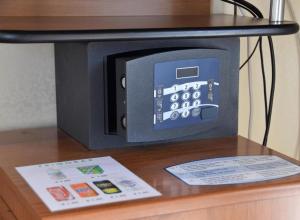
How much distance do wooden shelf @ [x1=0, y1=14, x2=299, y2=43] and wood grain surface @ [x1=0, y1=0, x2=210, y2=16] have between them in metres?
0.03

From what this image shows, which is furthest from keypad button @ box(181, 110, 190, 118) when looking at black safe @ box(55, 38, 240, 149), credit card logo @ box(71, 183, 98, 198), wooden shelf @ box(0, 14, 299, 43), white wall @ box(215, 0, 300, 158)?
white wall @ box(215, 0, 300, 158)

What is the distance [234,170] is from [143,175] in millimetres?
141

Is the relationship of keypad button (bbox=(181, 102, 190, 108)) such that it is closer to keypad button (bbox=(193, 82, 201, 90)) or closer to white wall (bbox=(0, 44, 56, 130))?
keypad button (bbox=(193, 82, 201, 90))

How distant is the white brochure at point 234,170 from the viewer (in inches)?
32.6

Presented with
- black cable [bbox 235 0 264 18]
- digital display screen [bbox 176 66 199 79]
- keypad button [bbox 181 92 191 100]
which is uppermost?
black cable [bbox 235 0 264 18]

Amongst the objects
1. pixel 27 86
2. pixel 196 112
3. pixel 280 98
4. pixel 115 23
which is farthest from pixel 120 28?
pixel 280 98

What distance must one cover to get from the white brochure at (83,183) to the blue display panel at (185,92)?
0.13 m

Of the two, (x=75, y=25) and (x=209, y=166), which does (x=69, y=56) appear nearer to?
(x=75, y=25)

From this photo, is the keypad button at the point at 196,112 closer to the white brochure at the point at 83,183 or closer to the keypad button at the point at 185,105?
the keypad button at the point at 185,105

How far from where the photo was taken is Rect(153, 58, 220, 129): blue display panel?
0.93m

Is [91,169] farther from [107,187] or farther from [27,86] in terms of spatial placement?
[27,86]

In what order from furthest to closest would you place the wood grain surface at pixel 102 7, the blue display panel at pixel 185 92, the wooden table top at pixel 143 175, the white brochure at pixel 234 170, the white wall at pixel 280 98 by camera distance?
the white wall at pixel 280 98 → the wood grain surface at pixel 102 7 → the blue display panel at pixel 185 92 → the white brochure at pixel 234 170 → the wooden table top at pixel 143 175

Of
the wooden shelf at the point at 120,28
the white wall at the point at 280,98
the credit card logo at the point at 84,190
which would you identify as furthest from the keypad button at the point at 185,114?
the white wall at the point at 280,98

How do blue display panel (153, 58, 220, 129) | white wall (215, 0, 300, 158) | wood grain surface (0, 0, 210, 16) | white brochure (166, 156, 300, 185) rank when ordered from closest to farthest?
white brochure (166, 156, 300, 185) → blue display panel (153, 58, 220, 129) → wood grain surface (0, 0, 210, 16) → white wall (215, 0, 300, 158)
